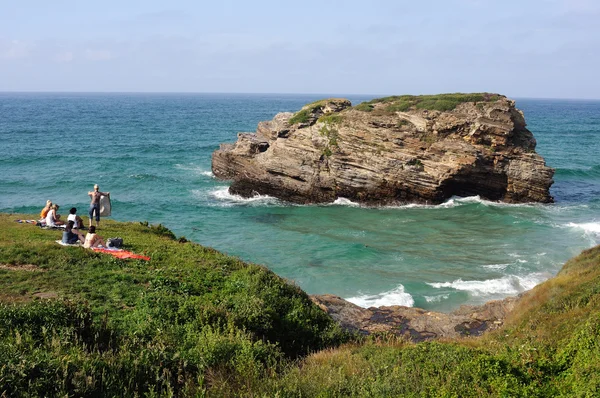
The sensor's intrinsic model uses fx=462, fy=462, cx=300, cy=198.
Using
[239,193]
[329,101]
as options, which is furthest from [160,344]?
[329,101]

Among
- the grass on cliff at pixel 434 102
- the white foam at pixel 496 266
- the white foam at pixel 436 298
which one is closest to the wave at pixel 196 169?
the grass on cliff at pixel 434 102

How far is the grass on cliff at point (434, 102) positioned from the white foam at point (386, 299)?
24.3m

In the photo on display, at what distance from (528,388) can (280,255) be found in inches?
800

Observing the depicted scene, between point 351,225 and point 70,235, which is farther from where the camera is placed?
point 351,225

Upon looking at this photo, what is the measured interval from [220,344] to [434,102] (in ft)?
126

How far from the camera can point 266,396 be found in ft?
23.7

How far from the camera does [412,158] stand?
37969 millimetres

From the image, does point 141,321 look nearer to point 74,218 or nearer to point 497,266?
point 74,218

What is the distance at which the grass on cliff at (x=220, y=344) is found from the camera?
298 inches

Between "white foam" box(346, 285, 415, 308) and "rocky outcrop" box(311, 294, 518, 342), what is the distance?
186 cm

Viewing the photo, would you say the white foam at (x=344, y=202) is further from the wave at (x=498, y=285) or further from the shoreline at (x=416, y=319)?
the shoreline at (x=416, y=319)

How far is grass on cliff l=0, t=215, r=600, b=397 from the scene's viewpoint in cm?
757

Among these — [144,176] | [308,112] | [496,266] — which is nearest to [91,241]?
[496,266]

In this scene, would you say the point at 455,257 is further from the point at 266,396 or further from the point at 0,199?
the point at 0,199
